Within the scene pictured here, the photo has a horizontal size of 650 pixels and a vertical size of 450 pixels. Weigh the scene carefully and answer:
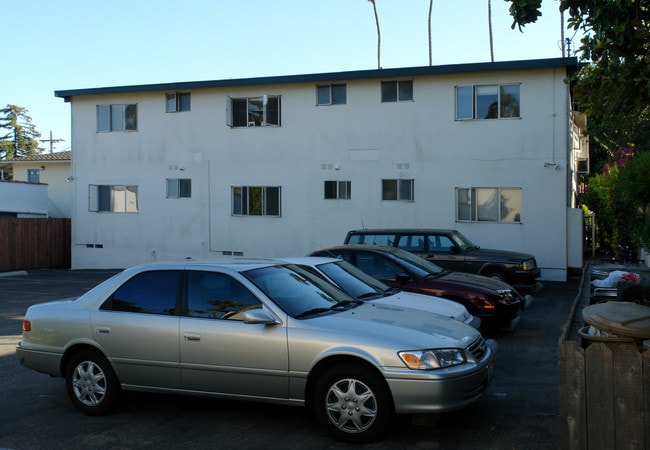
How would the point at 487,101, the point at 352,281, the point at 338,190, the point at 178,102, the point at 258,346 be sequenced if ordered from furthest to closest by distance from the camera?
the point at 178,102 < the point at 338,190 < the point at 487,101 < the point at 352,281 < the point at 258,346

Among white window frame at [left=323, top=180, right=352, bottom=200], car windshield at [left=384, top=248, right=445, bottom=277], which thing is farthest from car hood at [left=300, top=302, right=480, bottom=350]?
white window frame at [left=323, top=180, right=352, bottom=200]

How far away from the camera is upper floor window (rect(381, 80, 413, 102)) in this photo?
20.6m

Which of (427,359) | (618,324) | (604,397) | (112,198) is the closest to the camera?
(604,397)

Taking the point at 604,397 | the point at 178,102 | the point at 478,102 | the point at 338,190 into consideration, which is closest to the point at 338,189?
the point at 338,190

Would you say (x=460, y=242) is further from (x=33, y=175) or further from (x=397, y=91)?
(x=33, y=175)

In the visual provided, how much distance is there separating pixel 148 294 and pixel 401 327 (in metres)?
2.63

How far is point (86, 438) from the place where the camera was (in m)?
5.96

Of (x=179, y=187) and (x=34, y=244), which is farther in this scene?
(x=34, y=244)

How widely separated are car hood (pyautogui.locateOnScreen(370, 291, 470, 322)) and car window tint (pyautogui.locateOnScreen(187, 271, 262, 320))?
1.96 metres

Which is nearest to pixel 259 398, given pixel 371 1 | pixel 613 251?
pixel 613 251

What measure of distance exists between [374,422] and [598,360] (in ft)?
6.30

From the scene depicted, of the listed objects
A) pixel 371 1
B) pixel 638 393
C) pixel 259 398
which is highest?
pixel 371 1

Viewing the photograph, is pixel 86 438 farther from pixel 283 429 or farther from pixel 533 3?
pixel 533 3

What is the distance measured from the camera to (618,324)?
15.4 feet
